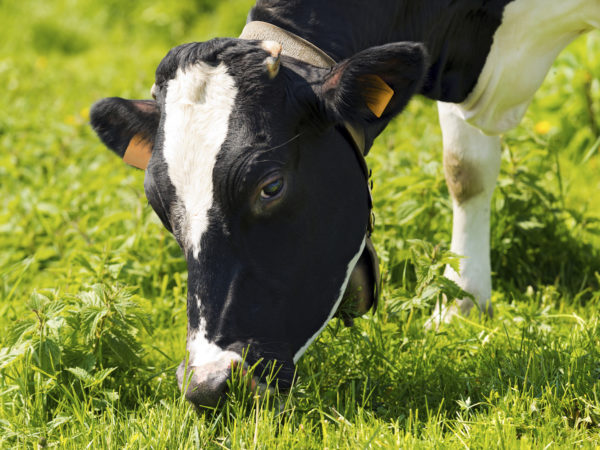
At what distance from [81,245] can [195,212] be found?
6.08ft

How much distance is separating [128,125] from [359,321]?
1.13 meters

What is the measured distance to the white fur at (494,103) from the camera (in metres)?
3.23

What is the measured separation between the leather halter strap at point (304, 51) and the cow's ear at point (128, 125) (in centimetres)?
43

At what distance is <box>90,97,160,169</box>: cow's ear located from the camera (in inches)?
110

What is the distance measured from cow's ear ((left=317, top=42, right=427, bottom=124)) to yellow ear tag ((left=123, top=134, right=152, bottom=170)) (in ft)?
2.39

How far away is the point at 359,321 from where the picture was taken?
315cm

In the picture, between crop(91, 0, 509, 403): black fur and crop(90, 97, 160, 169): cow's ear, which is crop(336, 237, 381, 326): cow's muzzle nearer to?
crop(91, 0, 509, 403): black fur

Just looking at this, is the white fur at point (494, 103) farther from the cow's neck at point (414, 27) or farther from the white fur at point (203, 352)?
the white fur at point (203, 352)

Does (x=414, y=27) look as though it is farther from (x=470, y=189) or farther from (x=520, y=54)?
(x=470, y=189)

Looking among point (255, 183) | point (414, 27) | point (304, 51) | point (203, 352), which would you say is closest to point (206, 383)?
point (203, 352)

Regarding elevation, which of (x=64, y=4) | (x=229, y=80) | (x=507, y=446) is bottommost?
(x=507, y=446)

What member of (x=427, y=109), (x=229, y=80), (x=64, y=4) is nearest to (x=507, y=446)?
(x=229, y=80)

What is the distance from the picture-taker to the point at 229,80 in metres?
2.40

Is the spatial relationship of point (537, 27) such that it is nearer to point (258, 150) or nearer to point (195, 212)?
point (258, 150)
